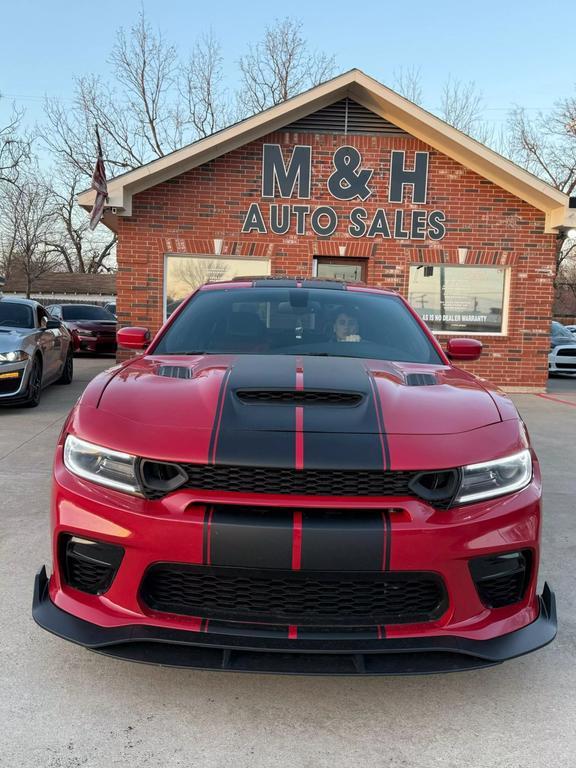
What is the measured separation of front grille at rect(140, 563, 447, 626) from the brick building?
8.86 m

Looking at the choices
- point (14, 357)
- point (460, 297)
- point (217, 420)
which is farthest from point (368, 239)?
point (217, 420)

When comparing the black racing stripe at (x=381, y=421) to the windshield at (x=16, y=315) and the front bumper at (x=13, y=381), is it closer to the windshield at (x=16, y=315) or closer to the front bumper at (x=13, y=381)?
the front bumper at (x=13, y=381)

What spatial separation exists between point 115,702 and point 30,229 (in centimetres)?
2933

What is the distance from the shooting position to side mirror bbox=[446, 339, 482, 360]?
3666 millimetres

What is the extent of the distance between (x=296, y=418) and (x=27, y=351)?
6469 mm

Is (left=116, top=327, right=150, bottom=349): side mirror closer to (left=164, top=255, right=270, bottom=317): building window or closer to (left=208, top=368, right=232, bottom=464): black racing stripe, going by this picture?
(left=208, top=368, right=232, bottom=464): black racing stripe

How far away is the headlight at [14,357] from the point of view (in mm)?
7395

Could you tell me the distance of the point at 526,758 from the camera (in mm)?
1914

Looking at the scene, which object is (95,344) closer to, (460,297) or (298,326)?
(460,297)

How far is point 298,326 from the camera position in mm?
3400

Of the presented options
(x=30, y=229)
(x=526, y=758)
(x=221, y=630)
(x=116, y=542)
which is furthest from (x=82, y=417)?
(x=30, y=229)

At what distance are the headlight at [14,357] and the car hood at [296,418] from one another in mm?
5459

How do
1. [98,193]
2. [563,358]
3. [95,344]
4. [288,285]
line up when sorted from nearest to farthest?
[288,285]
[98,193]
[563,358]
[95,344]

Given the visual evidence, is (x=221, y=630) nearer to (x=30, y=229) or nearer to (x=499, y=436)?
(x=499, y=436)
